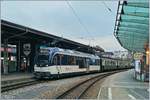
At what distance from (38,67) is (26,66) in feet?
71.6

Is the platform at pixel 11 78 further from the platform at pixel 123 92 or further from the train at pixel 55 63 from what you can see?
the platform at pixel 123 92

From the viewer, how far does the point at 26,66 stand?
53844 millimetres

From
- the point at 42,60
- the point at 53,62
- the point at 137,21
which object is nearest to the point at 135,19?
the point at 137,21

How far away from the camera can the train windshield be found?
3203 cm

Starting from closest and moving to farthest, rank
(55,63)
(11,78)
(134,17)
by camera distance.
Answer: (134,17) < (55,63) < (11,78)

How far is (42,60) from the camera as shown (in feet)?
106

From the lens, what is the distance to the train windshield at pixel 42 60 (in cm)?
3203

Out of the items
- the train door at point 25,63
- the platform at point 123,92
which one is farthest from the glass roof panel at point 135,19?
the train door at point 25,63

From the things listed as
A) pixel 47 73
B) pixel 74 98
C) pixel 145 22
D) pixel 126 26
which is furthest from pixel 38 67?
pixel 74 98

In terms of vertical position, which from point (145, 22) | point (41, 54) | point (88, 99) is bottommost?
point (88, 99)

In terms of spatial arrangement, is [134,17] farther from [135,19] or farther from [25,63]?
[25,63]

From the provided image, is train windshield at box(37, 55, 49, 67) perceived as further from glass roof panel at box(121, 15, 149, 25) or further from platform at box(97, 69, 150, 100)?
glass roof panel at box(121, 15, 149, 25)

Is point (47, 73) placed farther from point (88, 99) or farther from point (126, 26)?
point (88, 99)

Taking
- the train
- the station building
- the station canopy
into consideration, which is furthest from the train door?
the station canopy
